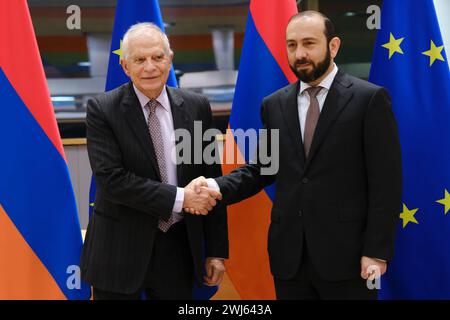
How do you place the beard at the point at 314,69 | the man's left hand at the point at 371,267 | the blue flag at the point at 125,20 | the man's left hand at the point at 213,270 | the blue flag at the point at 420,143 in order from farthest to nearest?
the blue flag at the point at 125,20 → the blue flag at the point at 420,143 → the man's left hand at the point at 213,270 → the beard at the point at 314,69 → the man's left hand at the point at 371,267

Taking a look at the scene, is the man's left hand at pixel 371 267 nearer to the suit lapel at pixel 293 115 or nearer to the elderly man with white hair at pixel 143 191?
the suit lapel at pixel 293 115

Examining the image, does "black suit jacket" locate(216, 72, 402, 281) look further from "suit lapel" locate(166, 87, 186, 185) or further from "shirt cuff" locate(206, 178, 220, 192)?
"suit lapel" locate(166, 87, 186, 185)

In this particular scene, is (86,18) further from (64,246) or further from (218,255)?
(218,255)

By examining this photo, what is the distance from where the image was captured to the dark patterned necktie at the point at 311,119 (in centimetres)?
179

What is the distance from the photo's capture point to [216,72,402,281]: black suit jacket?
5.56 ft

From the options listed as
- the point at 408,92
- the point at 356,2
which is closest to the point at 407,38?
the point at 408,92

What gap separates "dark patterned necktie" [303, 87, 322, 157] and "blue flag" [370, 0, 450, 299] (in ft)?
1.81

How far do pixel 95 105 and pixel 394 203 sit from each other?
105cm

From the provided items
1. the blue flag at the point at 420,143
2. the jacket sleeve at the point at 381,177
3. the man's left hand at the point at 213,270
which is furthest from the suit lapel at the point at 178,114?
the blue flag at the point at 420,143

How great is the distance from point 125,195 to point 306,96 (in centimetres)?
72

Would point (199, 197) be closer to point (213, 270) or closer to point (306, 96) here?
point (213, 270)

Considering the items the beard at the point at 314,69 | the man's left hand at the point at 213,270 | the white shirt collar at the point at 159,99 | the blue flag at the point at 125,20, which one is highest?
the blue flag at the point at 125,20

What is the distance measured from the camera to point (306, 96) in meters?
1.87

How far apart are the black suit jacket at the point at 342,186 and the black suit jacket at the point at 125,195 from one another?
1.11ft
